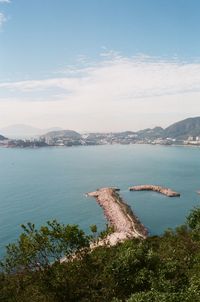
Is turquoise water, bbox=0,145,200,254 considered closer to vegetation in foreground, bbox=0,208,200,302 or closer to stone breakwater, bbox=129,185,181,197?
stone breakwater, bbox=129,185,181,197

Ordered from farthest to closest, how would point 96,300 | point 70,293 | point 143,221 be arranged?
1. point 143,221
2. point 70,293
3. point 96,300

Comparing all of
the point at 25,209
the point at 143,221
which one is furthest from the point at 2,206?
the point at 143,221

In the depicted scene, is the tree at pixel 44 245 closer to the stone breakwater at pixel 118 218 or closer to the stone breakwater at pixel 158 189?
the stone breakwater at pixel 118 218

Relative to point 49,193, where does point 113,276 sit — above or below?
above

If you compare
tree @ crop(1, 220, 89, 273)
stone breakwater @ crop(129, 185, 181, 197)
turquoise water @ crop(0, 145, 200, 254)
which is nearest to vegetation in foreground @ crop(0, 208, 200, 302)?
tree @ crop(1, 220, 89, 273)

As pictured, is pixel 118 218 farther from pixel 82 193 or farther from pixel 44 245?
pixel 44 245

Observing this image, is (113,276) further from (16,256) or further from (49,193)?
(49,193)

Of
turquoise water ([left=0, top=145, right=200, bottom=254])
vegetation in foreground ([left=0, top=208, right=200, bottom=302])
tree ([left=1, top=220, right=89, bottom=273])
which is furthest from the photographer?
turquoise water ([left=0, top=145, right=200, bottom=254])
